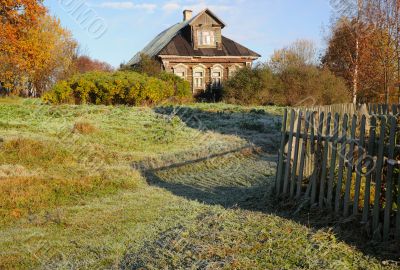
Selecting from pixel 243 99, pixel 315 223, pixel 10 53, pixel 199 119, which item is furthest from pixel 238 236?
pixel 10 53

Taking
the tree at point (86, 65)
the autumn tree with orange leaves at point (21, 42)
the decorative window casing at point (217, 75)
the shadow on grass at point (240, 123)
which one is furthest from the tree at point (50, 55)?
the shadow on grass at point (240, 123)

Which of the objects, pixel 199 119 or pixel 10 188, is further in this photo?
pixel 199 119

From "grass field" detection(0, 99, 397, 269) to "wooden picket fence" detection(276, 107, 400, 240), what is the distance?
0.56m

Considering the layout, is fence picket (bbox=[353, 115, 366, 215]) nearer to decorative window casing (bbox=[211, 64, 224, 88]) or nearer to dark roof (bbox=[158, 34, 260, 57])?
dark roof (bbox=[158, 34, 260, 57])

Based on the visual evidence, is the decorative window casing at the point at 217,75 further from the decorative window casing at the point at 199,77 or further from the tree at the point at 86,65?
the tree at the point at 86,65

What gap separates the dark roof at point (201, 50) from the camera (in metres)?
35.3

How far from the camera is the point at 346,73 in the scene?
92.8 ft

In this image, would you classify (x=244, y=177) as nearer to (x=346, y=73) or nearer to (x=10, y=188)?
(x=10, y=188)

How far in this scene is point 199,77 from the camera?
36.7 m

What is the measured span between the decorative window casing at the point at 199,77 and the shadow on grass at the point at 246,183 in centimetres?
1981

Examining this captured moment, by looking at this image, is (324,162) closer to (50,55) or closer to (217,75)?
(217,75)

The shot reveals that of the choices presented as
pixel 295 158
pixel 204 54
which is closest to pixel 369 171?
pixel 295 158

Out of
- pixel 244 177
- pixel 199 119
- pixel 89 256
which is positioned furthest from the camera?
pixel 199 119

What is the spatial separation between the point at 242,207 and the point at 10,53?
31.9 metres
